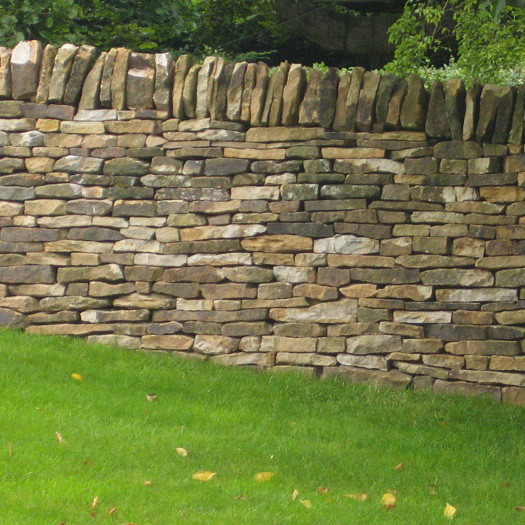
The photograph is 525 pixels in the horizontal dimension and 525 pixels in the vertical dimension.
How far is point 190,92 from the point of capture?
22.9ft

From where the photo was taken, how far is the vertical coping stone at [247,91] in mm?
6910

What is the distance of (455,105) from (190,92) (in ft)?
6.07

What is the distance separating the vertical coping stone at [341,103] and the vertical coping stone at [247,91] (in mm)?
609

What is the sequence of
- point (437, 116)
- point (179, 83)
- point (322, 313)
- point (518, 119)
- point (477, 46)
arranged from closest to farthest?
point (518, 119) < point (437, 116) < point (322, 313) < point (179, 83) < point (477, 46)

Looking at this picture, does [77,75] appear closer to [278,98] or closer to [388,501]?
[278,98]

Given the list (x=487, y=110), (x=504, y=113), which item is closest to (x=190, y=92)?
(x=487, y=110)

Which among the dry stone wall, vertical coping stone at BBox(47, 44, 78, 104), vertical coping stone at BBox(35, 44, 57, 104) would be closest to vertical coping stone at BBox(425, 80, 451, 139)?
the dry stone wall

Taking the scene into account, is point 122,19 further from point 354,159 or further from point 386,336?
point 386,336

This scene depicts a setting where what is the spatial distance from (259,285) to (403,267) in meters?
1.02

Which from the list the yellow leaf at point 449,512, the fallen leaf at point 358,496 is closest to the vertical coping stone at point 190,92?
the fallen leaf at point 358,496

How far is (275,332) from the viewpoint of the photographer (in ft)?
23.1

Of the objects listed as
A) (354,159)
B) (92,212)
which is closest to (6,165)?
(92,212)

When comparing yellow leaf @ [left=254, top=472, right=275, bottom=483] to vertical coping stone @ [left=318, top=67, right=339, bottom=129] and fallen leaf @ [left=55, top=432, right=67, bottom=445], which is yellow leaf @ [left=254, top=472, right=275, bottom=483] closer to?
fallen leaf @ [left=55, top=432, right=67, bottom=445]

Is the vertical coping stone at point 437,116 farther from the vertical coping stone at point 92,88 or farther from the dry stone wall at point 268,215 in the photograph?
the vertical coping stone at point 92,88
